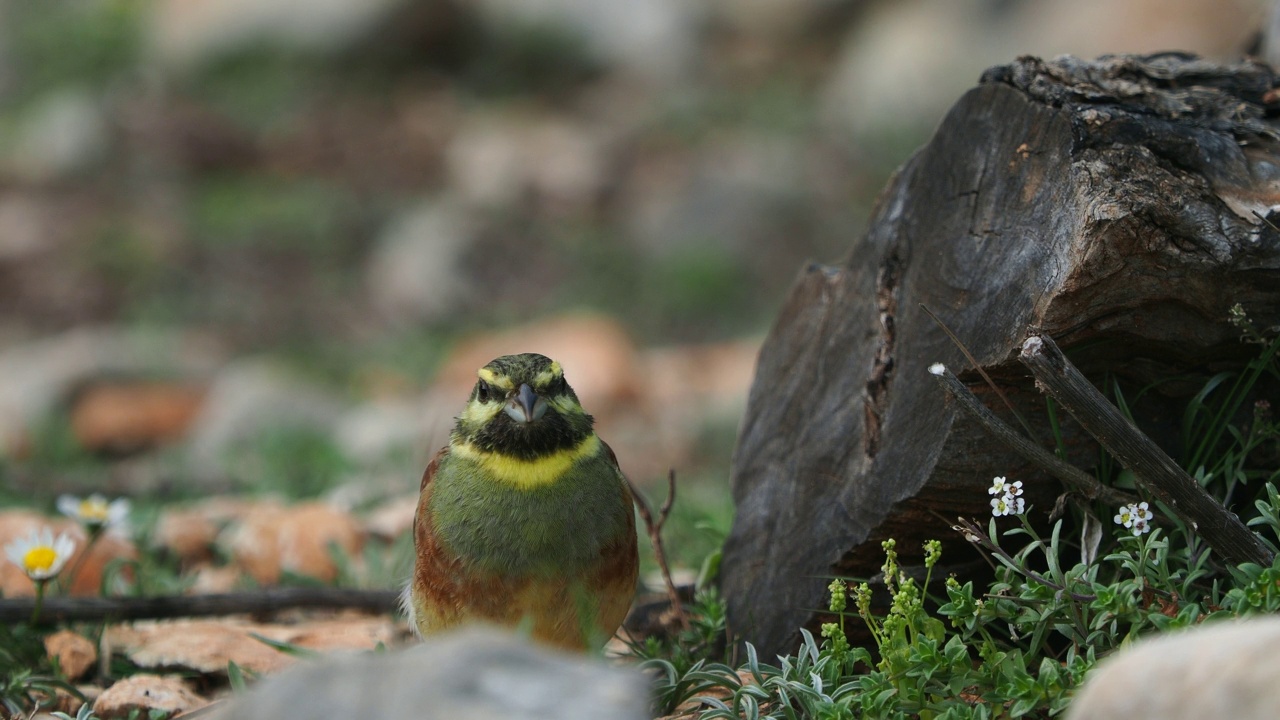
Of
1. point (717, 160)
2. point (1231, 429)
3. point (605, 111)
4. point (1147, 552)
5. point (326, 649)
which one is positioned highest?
point (605, 111)

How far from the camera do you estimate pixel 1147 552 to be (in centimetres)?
291

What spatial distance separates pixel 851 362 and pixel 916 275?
37cm

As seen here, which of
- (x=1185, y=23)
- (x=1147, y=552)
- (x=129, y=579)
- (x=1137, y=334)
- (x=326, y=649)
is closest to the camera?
→ (x=1147, y=552)

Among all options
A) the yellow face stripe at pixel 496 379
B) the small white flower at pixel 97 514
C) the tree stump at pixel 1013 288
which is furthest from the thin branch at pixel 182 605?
the tree stump at pixel 1013 288

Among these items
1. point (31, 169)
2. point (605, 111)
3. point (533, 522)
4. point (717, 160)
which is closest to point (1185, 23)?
point (717, 160)

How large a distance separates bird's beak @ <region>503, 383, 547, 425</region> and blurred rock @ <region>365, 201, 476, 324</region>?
8926mm

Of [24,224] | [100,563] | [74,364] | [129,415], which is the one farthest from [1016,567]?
[24,224]

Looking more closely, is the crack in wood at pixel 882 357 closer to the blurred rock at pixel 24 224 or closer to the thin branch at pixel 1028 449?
the thin branch at pixel 1028 449

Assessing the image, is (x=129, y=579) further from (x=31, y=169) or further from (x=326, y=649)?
(x=31, y=169)

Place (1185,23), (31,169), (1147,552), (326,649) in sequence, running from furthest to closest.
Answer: (31,169)
(1185,23)
(326,649)
(1147,552)

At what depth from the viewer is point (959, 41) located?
582 inches

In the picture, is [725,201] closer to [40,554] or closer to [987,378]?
[40,554]

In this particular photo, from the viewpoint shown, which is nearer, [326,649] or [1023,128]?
[1023,128]

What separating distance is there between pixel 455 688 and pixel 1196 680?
3.77ft
